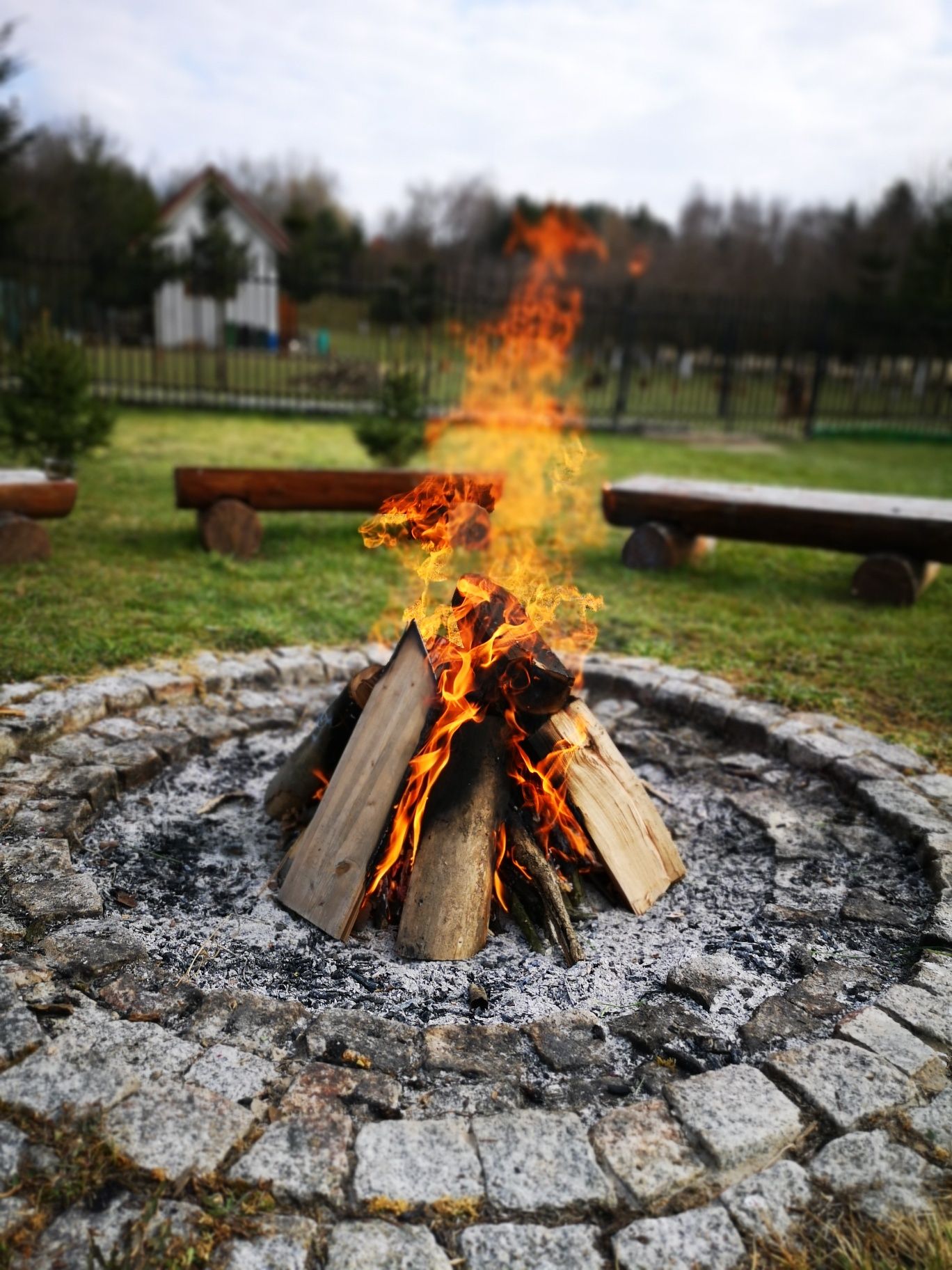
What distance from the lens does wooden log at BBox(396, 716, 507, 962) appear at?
2.82 meters

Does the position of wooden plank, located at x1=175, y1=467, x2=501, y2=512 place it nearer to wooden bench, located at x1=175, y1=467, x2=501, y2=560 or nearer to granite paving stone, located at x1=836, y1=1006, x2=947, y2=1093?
wooden bench, located at x1=175, y1=467, x2=501, y2=560

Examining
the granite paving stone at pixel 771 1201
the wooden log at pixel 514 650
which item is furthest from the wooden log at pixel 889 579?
the granite paving stone at pixel 771 1201

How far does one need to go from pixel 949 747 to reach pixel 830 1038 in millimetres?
2414

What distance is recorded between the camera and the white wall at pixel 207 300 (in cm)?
2962

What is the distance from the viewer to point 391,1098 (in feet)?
7.13

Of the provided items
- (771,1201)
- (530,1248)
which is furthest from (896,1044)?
(530,1248)

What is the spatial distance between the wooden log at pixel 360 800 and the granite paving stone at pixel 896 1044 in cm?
146

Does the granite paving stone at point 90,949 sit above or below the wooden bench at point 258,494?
below

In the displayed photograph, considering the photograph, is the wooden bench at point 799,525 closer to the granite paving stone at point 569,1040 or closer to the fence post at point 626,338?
the granite paving stone at point 569,1040

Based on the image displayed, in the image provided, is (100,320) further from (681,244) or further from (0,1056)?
(681,244)

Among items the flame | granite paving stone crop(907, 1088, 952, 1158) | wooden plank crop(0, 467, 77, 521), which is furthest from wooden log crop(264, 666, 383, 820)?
wooden plank crop(0, 467, 77, 521)

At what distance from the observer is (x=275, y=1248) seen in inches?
70.4

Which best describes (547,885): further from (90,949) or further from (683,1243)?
(90,949)

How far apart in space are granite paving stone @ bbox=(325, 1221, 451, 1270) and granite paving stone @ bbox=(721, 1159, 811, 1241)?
0.62 m
